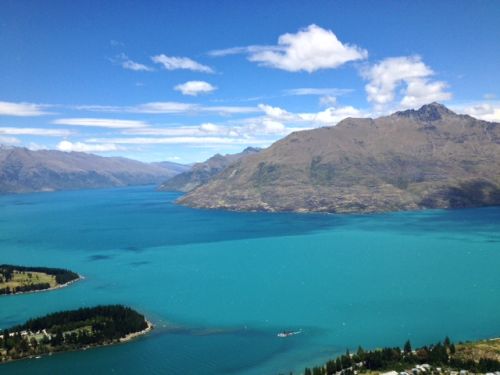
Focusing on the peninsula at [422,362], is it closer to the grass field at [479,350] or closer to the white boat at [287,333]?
the grass field at [479,350]

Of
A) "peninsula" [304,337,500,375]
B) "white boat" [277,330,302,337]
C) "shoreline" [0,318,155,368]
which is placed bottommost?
"shoreline" [0,318,155,368]

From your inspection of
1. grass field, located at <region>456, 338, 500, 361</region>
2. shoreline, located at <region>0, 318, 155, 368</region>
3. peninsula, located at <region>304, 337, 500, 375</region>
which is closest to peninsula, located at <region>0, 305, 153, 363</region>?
shoreline, located at <region>0, 318, 155, 368</region>

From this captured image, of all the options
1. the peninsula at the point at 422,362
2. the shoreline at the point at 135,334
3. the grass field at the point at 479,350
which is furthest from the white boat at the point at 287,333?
the grass field at the point at 479,350

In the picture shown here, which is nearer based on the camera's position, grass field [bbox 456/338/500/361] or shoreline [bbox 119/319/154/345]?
grass field [bbox 456/338/500/361]

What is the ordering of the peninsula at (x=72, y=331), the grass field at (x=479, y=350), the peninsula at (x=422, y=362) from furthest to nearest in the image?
the peninsula at (x=72, y=331) < the grass field at (x=479, y=350) < the peninsula at (x=422, y=362)

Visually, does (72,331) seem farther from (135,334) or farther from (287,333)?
Result: (287,333)

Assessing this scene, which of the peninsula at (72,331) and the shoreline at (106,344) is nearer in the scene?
the shoreline at (106,344)

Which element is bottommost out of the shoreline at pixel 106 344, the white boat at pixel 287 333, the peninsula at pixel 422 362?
the shoreline at pixel 106 344

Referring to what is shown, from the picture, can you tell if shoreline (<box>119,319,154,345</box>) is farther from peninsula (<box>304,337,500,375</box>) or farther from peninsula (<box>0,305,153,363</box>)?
A: peninsula (<box>304,337,500,375</box>)

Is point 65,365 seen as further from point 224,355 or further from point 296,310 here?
point 296,310
